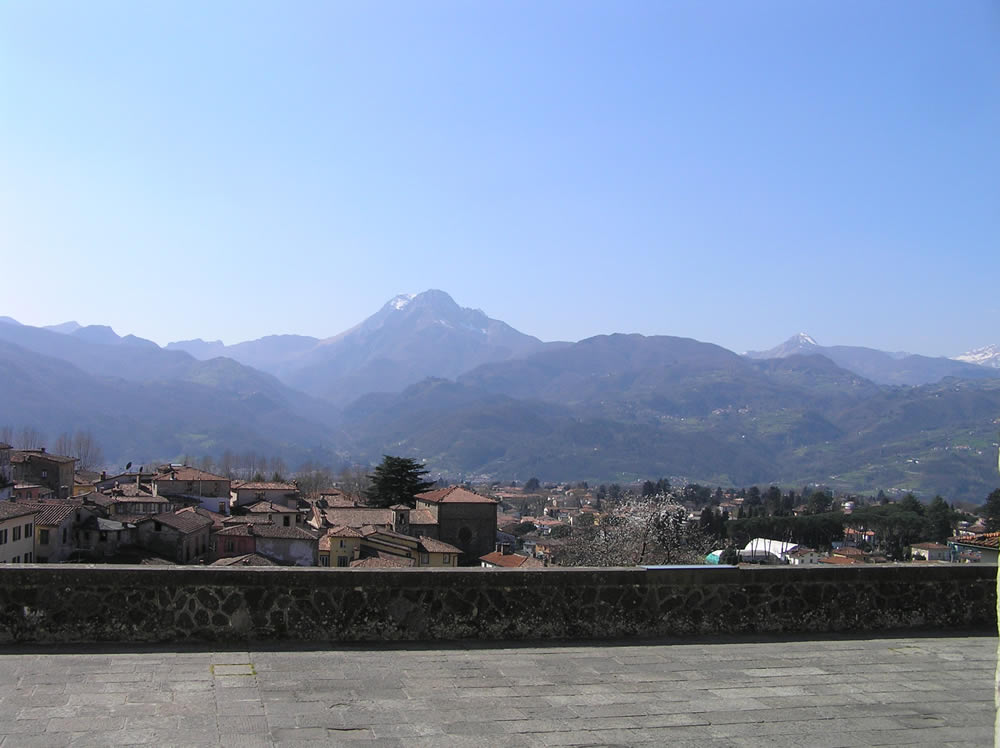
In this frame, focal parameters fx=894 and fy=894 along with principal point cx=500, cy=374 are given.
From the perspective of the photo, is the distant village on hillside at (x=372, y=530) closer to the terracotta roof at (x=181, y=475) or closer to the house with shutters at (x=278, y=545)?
the house with shutters at (x=278, y=545)

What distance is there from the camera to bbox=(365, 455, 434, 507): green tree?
221 ft

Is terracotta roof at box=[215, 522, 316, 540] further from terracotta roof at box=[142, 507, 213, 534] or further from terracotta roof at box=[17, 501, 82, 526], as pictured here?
terracotta roof at box=[17, 501, 82, 526]

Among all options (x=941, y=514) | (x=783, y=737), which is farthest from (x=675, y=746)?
(x=941, y=514)

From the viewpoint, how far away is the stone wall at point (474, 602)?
6.96 meters

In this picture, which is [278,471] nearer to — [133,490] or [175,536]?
[133,490]

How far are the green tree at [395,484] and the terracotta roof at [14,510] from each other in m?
28.7

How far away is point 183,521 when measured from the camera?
5038 centimetres

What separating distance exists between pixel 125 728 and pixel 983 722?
213 inches

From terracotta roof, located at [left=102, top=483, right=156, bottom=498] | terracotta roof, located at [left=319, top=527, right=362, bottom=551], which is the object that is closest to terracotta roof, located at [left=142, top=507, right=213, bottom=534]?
terracotta roof, located at [left=319, top=527, right=362, bottom=551]

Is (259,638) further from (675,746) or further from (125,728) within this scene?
(675,746)

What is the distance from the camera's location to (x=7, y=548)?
36.2 metres

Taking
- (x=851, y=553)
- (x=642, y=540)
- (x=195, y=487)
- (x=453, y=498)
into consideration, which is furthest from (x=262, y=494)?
(x=851, y=553)

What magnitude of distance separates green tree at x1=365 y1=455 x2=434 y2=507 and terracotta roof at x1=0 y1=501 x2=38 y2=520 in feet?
94.3

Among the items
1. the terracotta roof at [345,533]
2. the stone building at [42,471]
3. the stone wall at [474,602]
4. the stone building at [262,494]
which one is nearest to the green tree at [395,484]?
the stone building at [262,494]
